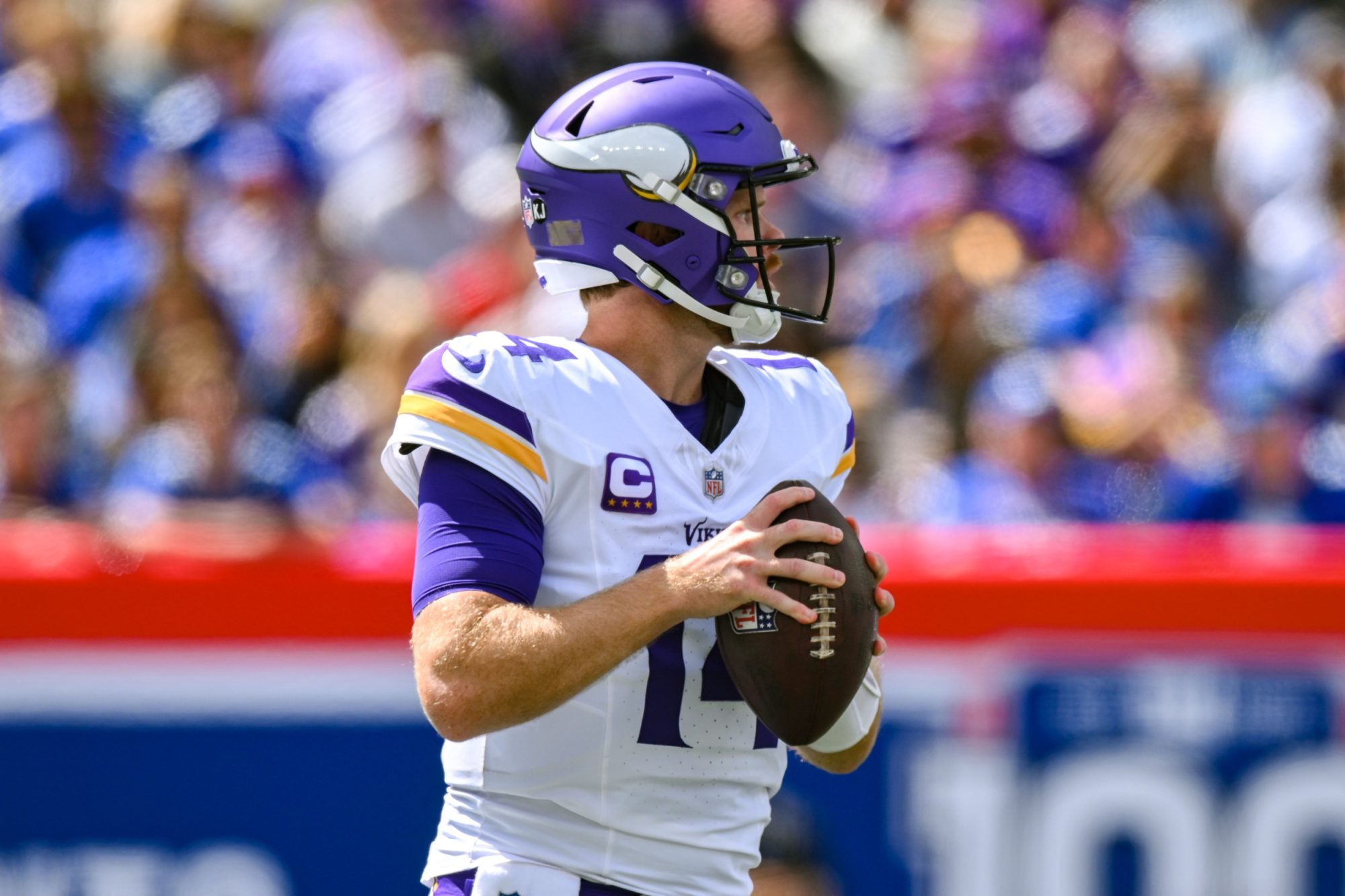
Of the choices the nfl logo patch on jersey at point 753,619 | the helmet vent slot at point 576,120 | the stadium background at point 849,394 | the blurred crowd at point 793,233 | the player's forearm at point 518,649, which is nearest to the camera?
the player's forearm at point 518,649

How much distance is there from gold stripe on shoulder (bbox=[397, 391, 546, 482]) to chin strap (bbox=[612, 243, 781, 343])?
37cm

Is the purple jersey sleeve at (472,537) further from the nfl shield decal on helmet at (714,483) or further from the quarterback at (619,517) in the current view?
the nfl shield decal on helmet at (714,483)

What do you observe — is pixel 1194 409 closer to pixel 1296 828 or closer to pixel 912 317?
pixel 912 317

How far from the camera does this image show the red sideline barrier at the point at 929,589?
4.68 m

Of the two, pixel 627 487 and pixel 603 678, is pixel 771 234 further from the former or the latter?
pixel 603 678

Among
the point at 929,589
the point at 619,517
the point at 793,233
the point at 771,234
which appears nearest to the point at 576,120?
the point at 771,234

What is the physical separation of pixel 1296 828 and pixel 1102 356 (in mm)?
2341

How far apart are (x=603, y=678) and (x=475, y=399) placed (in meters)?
0.44

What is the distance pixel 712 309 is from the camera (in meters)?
2.77

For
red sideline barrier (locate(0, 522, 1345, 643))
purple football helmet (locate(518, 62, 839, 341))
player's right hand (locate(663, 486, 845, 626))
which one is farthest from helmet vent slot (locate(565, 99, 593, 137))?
red sideline barrier (locate(0, 522, 1345, 643))

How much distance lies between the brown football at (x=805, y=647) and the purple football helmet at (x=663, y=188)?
381 mm

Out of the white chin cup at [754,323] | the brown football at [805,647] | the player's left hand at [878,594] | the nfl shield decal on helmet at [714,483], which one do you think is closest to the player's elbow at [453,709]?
the brown football at [805,647]

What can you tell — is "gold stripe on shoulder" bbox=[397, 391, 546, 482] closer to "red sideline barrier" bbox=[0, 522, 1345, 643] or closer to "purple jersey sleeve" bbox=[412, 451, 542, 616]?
"purple jersey sleeve" bbox=[412, 451, 542, 616]

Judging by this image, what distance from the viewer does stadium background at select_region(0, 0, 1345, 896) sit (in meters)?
4.67
